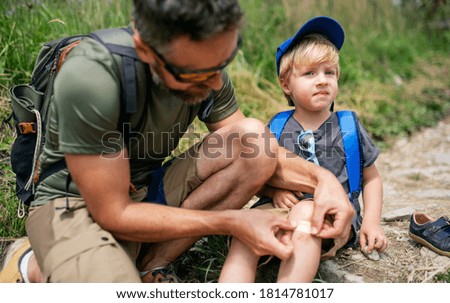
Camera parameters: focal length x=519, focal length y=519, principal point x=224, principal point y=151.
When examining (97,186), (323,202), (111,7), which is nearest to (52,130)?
(97,186)

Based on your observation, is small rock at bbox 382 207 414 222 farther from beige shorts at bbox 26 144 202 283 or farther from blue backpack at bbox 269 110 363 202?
beige shorts at bbox 26 144 202 283

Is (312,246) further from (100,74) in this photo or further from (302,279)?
(100,74)

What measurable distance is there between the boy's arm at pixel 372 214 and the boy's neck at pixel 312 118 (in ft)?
1.22

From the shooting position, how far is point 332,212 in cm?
245

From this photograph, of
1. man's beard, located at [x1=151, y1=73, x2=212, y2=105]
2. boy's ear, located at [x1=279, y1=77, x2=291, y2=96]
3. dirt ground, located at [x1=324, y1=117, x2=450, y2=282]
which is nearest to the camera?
man's beard, located at [x1=151, y1=73, x2=212, y2=105]

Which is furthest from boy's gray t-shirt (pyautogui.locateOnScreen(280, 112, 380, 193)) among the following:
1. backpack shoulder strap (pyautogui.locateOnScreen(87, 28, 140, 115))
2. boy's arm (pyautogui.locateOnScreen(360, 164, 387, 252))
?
backpack shoulder strap (pyautogui.locateOnScreen(87, 28, 140, 115))

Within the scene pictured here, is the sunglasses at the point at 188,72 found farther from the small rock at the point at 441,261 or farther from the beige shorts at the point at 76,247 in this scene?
the small rock at the point at 441,261

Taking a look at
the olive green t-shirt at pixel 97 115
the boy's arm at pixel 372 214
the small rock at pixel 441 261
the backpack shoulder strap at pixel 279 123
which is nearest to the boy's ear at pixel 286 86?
the backpack shoulder strap at pixel 279 123

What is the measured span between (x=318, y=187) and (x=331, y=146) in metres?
0.43

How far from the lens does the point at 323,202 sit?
8.01ft

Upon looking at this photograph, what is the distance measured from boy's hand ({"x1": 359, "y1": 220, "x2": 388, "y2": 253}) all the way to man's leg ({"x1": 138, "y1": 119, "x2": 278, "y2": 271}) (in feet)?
1.99

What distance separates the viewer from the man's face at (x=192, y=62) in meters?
2.06

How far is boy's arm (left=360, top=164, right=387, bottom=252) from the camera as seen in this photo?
270 cm

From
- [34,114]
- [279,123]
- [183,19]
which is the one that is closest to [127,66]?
[183,19]
